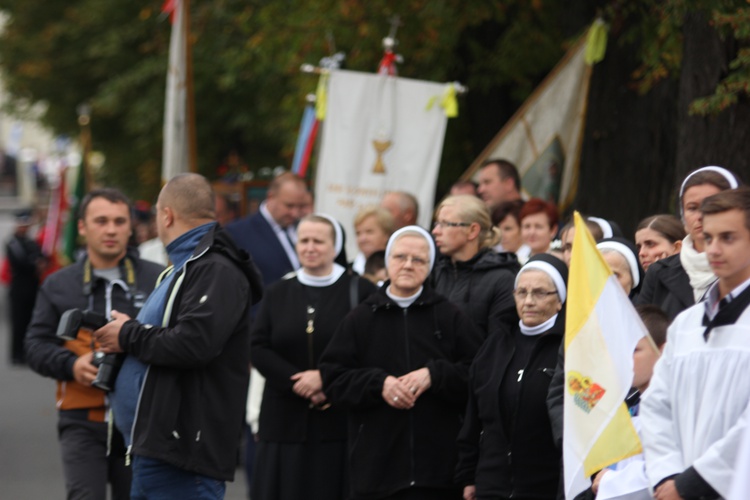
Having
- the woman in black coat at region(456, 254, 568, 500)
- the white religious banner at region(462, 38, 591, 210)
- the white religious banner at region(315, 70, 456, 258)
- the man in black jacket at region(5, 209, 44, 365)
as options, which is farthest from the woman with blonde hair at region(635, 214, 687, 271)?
the man in black jacket at region(5, 209, 44, 365)

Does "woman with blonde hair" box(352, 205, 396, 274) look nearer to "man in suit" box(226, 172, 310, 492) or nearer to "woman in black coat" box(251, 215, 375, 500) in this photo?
"woman in black coat" box(251, 215, 375, 500)

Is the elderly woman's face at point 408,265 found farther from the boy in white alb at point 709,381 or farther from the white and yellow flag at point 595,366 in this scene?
the boy in white alb at point 709,381

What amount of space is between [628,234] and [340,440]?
15.1 ft

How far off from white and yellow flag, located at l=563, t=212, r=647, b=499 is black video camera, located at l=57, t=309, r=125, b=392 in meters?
2.26

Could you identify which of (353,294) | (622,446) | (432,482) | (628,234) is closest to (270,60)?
(628,234)

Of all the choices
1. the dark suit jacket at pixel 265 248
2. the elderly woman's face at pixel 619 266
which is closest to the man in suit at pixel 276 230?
the dark suit jacket at pixel 265 248

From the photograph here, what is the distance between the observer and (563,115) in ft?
39.5

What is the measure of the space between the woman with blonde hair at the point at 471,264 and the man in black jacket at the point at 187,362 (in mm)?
1441

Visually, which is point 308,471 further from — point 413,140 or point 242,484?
point 413,140

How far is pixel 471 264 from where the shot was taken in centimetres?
793

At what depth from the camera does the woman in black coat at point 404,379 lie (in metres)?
7.27

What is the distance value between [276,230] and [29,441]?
4.51 m

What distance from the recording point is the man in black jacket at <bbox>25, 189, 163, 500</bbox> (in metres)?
7.50

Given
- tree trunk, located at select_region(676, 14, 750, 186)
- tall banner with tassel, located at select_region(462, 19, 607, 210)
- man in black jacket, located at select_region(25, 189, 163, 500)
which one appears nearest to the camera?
man in black jacket, located at select_region(25, 189, 163, 500)
